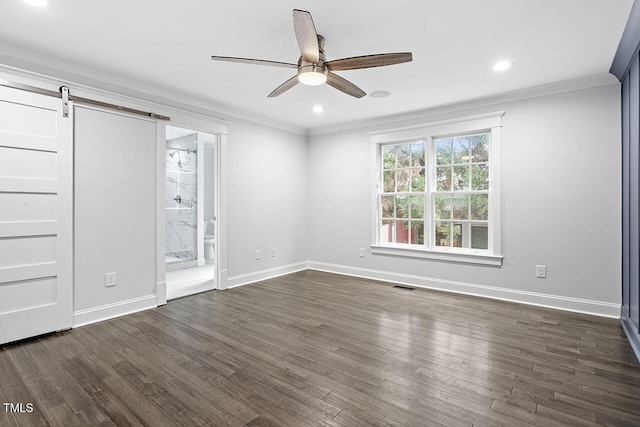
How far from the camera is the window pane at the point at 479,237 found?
4312 mm

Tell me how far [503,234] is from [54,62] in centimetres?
513

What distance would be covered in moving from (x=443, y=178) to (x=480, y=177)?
49 centimetres

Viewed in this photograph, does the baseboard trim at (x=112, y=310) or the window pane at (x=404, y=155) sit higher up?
the window pane at (x=404, y=155)

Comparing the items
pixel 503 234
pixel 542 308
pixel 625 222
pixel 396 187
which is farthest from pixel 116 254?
pixel 625 222

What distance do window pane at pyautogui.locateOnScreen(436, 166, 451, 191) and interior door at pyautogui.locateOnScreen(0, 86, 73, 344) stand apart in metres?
4.40

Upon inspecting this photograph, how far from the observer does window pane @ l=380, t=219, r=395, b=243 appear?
5.23 m

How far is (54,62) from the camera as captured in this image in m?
3.00

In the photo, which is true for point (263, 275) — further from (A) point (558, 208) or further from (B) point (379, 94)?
(A) point (558, 208)

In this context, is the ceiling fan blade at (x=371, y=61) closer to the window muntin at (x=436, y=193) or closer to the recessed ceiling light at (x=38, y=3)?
the recessed ceiling light at (x=38, y=3)

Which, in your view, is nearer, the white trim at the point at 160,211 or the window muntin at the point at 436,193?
the white trim at the point at 160,211

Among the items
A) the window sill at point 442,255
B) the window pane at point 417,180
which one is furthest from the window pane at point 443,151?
the window sill at point 442,255

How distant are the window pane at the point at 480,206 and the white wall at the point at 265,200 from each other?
9.33ft

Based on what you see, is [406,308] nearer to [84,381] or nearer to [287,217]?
[287,217]

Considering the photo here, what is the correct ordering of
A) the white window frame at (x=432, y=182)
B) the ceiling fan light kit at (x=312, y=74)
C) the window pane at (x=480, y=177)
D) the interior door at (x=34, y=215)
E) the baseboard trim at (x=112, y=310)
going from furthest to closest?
the window pane at (x=480, y=177) < the white window frame at (x=432, y=182) < the baseboard trim at (x=112, y=310) < the interior door at (x=34, y=215) < the ceiling fan light kit at (x=312, y=74)
